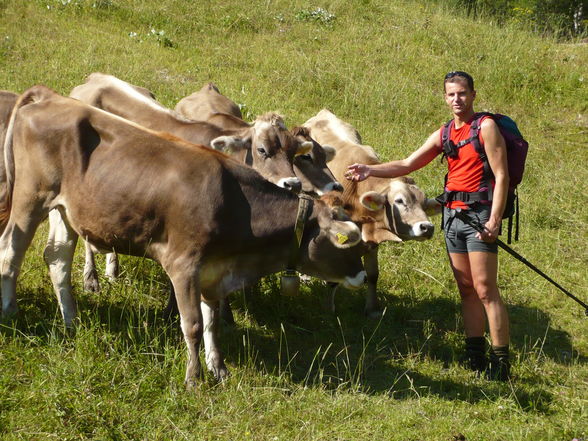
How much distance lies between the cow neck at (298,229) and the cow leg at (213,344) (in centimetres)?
73

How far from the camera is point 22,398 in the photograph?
5250 mm

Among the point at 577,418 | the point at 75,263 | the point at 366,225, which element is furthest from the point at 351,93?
the point at 577,418

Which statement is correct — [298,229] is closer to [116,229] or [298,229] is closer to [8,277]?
[116,229]

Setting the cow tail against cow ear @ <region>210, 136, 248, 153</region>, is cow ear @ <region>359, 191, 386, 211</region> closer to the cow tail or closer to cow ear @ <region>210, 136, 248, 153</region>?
cow ear @ <region>210, 136, 248, 153</region>

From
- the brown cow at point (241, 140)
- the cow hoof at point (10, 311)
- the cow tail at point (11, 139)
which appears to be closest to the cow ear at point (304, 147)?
the brown cow at point (241, 140)

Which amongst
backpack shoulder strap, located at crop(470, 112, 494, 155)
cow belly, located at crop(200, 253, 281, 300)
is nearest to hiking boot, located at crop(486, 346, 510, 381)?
backpack shoulder strap, located at crop(470, 112, 494, 155)

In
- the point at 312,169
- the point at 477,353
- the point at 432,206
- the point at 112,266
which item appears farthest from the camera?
the point at 312,169

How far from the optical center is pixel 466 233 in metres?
6.30

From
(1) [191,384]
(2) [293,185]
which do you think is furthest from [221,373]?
(2) [293,185]

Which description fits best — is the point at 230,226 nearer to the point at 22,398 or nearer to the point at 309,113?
the point at 22,398

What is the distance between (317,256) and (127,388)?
1.85 m

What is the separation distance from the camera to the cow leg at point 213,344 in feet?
19.9

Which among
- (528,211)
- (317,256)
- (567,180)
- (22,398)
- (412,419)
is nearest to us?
(22,398)

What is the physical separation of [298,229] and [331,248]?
0.34 m
